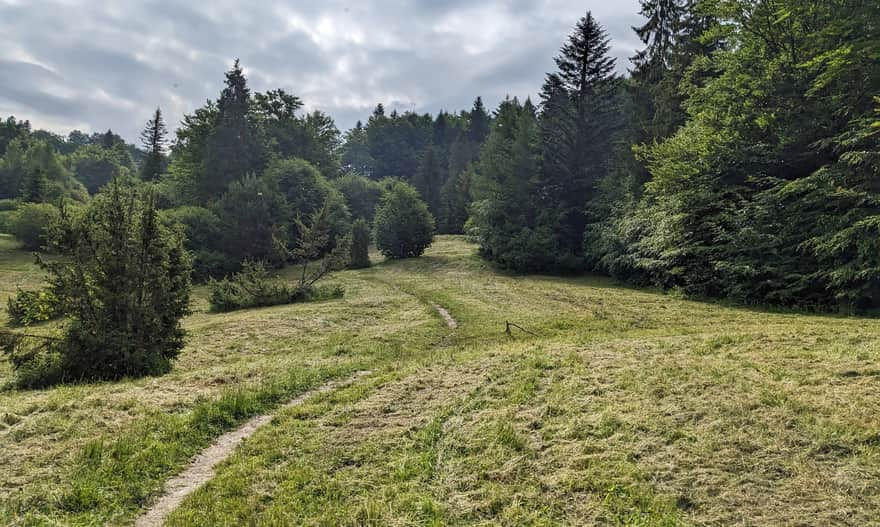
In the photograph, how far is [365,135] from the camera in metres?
109

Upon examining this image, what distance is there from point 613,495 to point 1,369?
15.2m

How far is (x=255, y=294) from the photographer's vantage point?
23469mm

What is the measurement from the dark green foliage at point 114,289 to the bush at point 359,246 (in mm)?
28282

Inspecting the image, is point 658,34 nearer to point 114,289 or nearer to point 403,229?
point 403,229

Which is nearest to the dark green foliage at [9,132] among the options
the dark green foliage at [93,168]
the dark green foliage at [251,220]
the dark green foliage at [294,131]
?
the dark green foliage at [93,168]

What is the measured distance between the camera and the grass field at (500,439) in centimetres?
427

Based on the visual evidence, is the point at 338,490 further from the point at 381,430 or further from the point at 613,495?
the point at 613,495

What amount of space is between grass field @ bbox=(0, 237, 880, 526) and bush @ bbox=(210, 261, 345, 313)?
46.0 feet

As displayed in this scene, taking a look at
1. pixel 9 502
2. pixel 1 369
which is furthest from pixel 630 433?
pixel 1 369

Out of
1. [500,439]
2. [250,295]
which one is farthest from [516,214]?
[500,439]

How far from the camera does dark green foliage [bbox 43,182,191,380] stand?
9664 millimetres

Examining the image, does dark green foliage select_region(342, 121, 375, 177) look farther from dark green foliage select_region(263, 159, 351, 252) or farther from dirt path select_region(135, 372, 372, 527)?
dirt path select_region(135, 372, 372, 527)

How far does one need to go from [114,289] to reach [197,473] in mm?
6671

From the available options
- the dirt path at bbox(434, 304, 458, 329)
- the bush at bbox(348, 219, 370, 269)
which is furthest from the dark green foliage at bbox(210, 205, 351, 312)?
the bush at bbox(348, 219, 370, 269)
